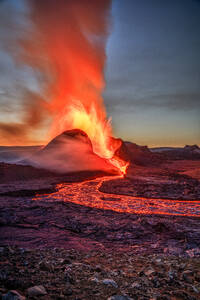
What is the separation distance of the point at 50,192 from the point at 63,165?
33.9ft

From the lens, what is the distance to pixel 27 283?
8.07 feet

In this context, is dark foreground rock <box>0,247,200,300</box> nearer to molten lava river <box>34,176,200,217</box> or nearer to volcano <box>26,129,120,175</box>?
molten lava river <box>34,176,200,217</box>

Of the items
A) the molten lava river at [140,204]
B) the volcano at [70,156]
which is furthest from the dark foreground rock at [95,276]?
the volcano at [70,156]

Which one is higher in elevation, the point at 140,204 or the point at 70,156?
the point at 70,156

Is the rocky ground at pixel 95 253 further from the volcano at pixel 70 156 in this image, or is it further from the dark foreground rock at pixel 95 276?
the volcano at pixel 70 156

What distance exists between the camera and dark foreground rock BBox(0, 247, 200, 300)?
2.41 metres

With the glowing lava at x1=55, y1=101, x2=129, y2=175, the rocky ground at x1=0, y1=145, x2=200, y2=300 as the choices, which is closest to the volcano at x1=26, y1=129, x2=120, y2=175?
the glowing lava at x1=55, y1=101, x2=129, y2=175

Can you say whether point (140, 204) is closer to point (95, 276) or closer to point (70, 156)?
point (95, 276)

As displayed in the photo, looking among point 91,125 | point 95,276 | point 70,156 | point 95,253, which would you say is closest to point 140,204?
point 95,253

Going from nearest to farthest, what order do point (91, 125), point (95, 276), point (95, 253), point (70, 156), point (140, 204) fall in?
point (95, 276), point (95, 253), point (140, 204), point (70, 156), point (91, 125)

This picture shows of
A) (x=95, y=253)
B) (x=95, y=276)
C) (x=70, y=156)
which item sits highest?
(x=70, y=156)

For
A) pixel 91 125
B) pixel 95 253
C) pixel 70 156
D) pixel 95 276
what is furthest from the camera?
pixel 91 125

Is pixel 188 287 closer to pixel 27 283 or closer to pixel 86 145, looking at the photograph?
pixel 27 283

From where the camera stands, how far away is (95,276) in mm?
3000
